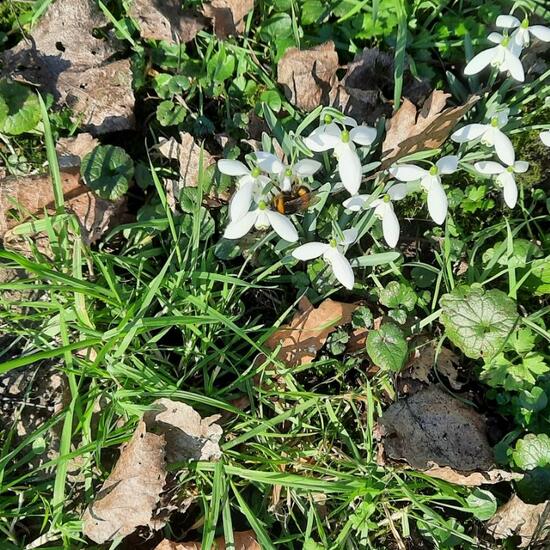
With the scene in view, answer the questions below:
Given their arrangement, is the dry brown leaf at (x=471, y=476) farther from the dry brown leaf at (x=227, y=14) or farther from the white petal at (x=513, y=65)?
the dry brown leaf at (x=227, y=14)

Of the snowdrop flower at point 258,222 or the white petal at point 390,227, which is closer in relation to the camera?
the snowdrop flower at point 258,222

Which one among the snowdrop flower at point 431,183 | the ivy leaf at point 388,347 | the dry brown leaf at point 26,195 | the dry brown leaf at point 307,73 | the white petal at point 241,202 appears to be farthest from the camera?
the dry brown leaf at point 307,73

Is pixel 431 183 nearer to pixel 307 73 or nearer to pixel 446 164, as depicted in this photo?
pixel 446 164

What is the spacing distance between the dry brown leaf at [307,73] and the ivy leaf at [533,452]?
1.27 m

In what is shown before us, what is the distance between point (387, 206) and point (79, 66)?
1.21 metres

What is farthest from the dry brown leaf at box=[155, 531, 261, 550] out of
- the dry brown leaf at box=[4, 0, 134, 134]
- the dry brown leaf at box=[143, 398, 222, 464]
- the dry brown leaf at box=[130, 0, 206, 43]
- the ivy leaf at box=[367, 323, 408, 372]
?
the dry brown leaf at box=[130, 0, 206, 43]

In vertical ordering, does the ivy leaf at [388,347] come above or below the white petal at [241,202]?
below

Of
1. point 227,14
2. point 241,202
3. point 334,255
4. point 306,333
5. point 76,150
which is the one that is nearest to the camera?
point 241,202

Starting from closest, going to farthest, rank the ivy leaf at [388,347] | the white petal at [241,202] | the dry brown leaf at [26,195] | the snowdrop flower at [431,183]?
the white petal at [241,202] → the snowdrop flower at [431,183] → the ivy leaf at [388,347] → the dry brown leaf at [26,195]

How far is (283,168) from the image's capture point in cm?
167

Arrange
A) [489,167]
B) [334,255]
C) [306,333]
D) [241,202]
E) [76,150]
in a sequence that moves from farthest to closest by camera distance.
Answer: [76,150], [306,333], [489,167], [334,255], [241,202]

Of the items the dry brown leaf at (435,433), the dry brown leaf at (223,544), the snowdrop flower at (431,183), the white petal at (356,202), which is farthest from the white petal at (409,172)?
the dry brown leaf at (223,544)

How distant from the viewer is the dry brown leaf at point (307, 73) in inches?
80.5

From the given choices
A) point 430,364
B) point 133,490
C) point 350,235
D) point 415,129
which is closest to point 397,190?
point 350,235
